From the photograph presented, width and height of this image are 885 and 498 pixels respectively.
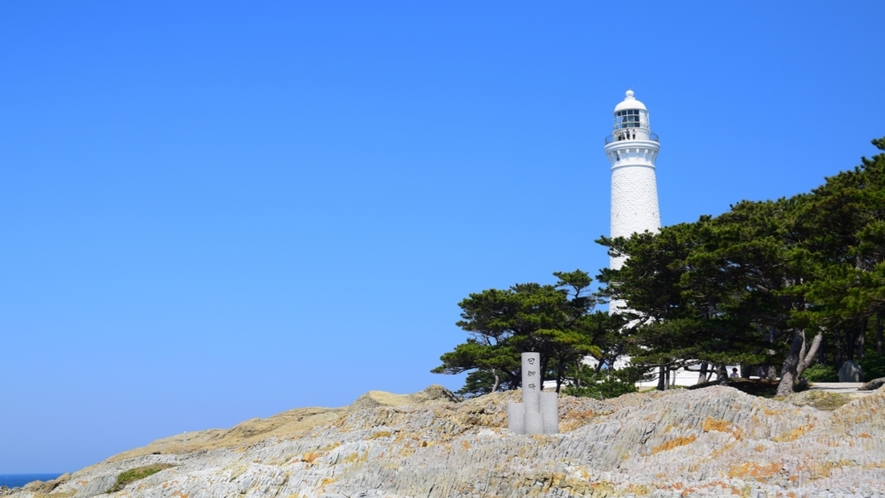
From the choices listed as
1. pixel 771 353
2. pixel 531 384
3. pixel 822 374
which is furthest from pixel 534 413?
pixel 822 374

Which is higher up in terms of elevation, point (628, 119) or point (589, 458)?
point (628, 119)

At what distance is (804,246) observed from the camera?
3462 centimetres

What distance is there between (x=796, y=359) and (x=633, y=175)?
2250 centimetres

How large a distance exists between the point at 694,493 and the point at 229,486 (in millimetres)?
9456

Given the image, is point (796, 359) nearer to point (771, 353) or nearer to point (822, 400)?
point (771, 353)

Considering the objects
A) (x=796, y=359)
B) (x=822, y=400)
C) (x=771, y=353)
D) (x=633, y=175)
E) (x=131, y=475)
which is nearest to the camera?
(x=131, y=475)

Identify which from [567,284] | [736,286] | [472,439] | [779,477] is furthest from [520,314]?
[779,477]

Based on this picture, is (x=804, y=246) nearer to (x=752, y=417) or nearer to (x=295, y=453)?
(x=752, y=417)

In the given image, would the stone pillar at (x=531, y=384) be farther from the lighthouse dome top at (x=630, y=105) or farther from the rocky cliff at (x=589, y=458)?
the lighthouse dome top at (x=630, y=105)

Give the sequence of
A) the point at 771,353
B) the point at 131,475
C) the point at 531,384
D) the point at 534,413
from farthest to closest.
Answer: the point at 771,353
the point at 131,475
the point at 531,384
the point at 534,413

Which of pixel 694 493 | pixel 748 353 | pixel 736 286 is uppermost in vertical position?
pixel 736 286

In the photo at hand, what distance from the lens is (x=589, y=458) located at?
758 inches

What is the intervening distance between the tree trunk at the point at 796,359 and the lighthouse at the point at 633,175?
19.4 m

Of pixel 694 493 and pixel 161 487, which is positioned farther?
pixel 161 487
